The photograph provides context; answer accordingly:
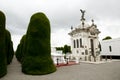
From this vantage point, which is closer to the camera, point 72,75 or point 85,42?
point 72,75

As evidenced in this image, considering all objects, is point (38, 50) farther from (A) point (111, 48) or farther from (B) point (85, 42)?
(A) point (111, 48)

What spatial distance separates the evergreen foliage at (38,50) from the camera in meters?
13.4

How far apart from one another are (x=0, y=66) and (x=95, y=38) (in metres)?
26.2

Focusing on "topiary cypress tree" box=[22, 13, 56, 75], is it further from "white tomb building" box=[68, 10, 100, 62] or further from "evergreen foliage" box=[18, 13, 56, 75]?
"white tomb building" box=[68, 10, 100, 62]

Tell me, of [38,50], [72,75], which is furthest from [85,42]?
Result: [38,50]

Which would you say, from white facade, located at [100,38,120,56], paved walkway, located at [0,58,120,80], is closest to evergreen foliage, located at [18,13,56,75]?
paved walkway, located at [0,58,120,80]

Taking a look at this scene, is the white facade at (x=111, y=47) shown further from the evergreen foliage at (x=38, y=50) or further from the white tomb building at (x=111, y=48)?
the evergreen foliage at (x=38, y=50)

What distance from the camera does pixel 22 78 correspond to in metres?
11.8

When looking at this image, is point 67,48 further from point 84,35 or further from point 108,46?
point 84,35

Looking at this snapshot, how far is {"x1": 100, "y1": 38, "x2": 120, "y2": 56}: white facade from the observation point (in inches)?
1506

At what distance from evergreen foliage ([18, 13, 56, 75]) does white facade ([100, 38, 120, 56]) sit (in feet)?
94.3

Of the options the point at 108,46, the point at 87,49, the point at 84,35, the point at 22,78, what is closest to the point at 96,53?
the point at 87,49

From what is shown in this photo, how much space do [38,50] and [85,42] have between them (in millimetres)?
19667

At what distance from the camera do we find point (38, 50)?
1382 cm
